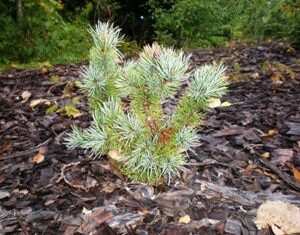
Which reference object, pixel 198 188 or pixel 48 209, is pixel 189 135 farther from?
pixel 48 209

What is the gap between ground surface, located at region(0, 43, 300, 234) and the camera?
1918 millimetres

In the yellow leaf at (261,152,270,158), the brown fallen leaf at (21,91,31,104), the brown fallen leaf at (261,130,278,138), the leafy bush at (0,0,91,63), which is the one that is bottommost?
the brown fallen leaf at (21,91,31,104)

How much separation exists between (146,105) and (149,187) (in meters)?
0.48

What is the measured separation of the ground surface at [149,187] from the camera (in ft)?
6.29

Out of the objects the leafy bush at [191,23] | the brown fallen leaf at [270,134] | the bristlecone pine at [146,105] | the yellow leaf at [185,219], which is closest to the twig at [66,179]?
the bristlecone pine at [146,105]

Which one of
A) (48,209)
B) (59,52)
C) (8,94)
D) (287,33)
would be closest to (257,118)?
(48,209)

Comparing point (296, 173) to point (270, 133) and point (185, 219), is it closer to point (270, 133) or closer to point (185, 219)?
point (270, 133)

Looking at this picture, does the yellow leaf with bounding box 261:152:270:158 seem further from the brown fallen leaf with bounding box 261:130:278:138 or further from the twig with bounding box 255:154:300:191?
the brown fallen leaf with bounding box 261:130:278:138

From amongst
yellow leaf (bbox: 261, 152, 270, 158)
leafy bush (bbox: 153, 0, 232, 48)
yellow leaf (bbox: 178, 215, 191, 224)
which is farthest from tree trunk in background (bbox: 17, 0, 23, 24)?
yellow leaf (bbox: 178, 215, 191, 224)

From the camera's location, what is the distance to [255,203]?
6.64 feet

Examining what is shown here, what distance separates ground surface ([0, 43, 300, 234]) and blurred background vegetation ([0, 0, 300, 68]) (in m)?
3.14

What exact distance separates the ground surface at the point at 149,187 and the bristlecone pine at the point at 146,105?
185 mm

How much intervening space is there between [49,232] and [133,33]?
→ 40.7ft

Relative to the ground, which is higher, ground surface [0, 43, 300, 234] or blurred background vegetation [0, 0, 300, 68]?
blurred background vegetation [0, 0, 300, 68]
